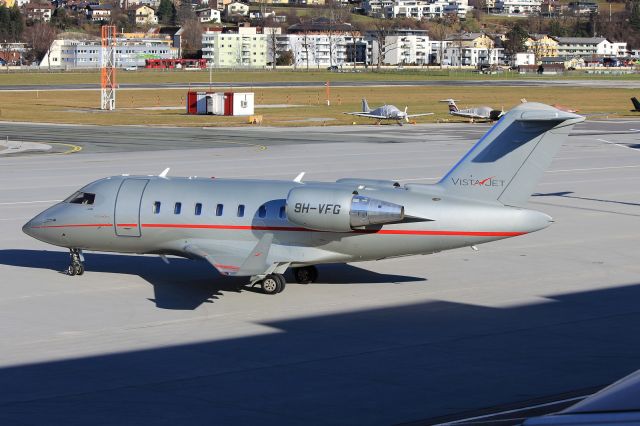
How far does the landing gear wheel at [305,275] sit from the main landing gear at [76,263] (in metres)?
6.15

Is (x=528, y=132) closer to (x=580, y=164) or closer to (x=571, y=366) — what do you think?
(x=571, y=366)

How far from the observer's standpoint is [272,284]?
2888cm

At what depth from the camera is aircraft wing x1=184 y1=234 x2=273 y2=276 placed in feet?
90.3

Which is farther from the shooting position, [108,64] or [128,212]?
[108,64]

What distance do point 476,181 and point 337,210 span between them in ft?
12.6

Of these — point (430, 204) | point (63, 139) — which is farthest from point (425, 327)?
point (63, 139)

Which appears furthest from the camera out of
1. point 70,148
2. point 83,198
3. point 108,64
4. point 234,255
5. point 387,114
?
point 108,64

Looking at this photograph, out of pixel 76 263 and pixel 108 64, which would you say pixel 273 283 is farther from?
pixel 108 64

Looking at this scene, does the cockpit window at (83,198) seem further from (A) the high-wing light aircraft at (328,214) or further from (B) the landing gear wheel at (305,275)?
(B) the landing gear wheel at (305,275)

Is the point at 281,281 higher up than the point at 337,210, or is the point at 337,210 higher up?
the point at 337,210

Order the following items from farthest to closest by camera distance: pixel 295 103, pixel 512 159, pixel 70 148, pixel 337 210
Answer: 1. pixel 295 103
2. pixel 70 148
3. pixel 512 159
4. pixel 337 210

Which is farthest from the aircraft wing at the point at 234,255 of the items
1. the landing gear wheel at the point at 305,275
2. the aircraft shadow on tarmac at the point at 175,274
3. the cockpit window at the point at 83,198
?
the cockpit window at the point at 83,198

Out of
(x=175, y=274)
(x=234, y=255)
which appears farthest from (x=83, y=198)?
(x=234, y=255)

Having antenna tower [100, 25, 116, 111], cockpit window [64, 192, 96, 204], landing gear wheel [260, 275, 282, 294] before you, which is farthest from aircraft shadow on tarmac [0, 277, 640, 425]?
antenna tower [100, 25, 116, 111]
